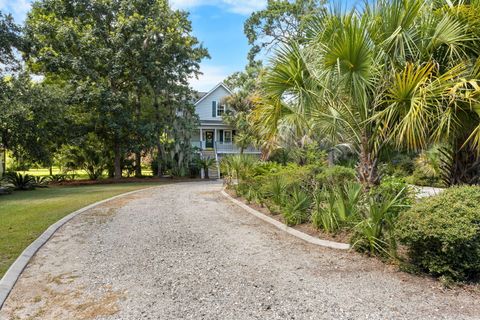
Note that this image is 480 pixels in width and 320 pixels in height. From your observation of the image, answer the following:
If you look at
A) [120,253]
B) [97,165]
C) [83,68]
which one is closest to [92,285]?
[120,253]

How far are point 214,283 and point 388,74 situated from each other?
434cm

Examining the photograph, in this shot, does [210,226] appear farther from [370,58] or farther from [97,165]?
[97,165]

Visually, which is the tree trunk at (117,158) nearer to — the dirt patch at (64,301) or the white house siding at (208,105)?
the white house siding at (208,105)

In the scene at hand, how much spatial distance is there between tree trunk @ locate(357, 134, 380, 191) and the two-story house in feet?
76.7

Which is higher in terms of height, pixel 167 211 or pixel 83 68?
pixel 83 68

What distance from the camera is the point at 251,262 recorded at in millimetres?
4871

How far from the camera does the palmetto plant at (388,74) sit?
4801 mm

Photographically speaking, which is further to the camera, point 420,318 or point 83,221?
point 83,221

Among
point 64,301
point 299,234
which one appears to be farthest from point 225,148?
point 64,301

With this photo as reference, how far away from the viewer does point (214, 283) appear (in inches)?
161

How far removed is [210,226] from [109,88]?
15832 millimetres

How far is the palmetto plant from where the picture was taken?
4.80 metres

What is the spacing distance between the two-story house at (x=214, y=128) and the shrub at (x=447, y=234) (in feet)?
82.8

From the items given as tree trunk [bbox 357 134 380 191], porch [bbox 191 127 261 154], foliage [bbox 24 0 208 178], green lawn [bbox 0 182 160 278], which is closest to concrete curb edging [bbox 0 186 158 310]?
green lawn [bbox 0 182 160 278]
